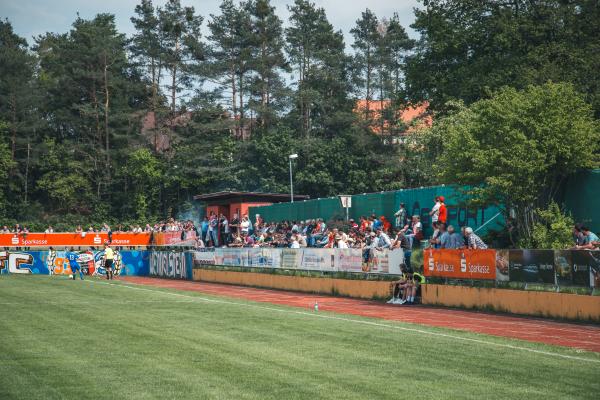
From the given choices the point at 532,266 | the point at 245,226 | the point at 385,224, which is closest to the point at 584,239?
the point at 532,266

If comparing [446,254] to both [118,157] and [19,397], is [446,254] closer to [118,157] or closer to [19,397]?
[19,397]

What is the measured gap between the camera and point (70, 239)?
162ft

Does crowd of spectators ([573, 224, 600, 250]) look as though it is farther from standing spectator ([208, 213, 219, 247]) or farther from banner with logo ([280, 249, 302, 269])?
standing spectator ([208, 213, 219, 247])

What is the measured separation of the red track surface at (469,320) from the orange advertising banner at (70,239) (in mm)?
23599

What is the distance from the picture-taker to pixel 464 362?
38.0 ft

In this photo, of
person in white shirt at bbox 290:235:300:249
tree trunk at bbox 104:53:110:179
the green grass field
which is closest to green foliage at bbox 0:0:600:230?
tree trunk at bbox 104:53:110:179

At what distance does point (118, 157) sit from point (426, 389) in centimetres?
7055

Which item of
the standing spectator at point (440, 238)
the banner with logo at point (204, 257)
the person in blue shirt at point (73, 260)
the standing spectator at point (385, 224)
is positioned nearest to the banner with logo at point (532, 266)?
the standing spectator at point (440, 238)

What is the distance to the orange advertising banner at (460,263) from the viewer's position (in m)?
21.3

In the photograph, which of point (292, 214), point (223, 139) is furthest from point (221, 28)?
point (292, 214)

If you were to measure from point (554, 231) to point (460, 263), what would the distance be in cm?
280

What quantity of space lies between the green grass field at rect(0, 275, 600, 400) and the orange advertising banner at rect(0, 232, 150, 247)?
97.0ft

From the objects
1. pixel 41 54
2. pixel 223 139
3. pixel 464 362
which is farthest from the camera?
pixel 41 54

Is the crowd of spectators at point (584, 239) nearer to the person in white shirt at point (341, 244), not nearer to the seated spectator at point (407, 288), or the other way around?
the seated spectator at point (407, 288)
